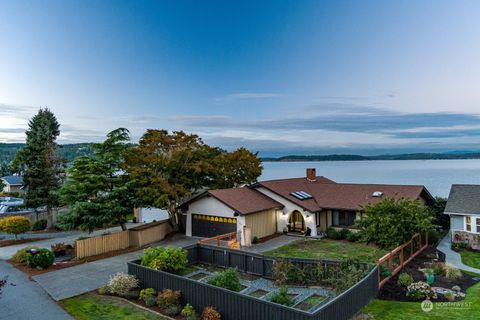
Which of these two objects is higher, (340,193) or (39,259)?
(340,193)

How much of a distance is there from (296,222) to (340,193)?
14.7 ft

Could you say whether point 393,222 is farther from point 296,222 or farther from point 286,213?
point 286,213

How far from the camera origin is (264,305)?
9625mm

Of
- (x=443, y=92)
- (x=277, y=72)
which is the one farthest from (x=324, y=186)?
(x=443, y=92)

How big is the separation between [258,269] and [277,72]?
22830 mm

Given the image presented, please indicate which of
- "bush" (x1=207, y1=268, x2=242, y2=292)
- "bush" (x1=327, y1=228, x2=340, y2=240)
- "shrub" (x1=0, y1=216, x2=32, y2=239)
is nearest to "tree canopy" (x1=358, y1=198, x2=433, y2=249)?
"bush" (x1=327, y1=228, x2=340, y2=240)

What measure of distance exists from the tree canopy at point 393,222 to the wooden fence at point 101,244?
1541 cm

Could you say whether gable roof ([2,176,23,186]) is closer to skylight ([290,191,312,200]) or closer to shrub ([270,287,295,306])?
skylight ([290,191,312,200])

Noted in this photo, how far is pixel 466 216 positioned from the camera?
71.2 ft

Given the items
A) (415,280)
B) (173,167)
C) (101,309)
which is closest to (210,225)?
(173,167)

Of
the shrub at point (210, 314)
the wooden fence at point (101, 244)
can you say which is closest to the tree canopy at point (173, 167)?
the wooden fence at point (101, 244)

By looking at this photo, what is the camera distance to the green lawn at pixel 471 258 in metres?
17.6

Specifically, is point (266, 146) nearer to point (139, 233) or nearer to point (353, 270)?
point (139, 233)

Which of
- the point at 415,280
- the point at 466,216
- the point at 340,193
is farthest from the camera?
the point at 340,193
